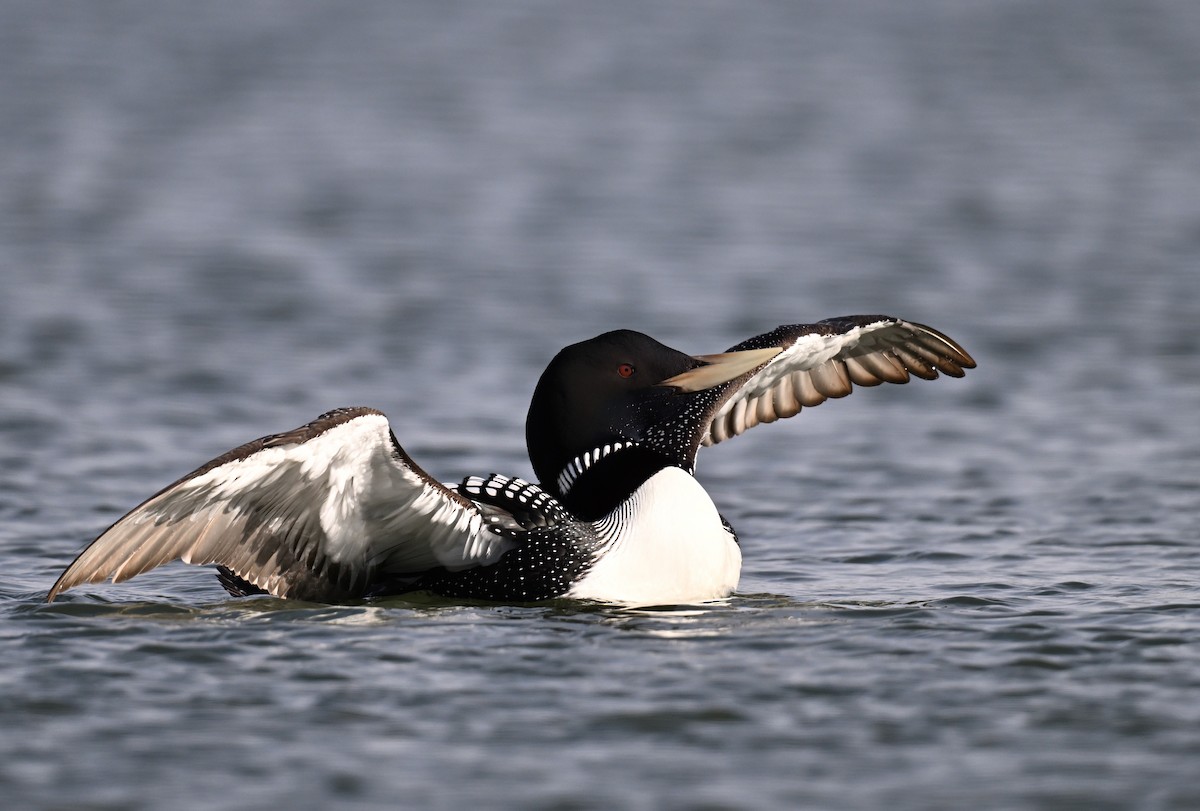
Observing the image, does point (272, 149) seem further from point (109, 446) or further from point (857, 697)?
point (857, 697)

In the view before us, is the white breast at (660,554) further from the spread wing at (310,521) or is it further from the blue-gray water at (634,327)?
the spread wing at (310,521)

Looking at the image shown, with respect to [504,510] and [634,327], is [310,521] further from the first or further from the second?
[634,327]

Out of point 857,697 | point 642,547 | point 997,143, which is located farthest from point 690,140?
point 857,697

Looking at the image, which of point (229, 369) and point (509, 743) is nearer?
point (509, 743)

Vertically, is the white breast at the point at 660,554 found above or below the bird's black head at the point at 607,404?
below

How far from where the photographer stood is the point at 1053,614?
533 cm

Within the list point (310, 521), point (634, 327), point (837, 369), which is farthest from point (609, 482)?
point (634, 327)

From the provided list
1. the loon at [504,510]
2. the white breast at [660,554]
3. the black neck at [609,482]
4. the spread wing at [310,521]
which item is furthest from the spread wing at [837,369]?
the spread wing at [310,521]

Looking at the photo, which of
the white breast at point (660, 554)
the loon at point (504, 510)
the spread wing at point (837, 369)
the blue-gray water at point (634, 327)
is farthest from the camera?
the spread wing at point (837, 369)

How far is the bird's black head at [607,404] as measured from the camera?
577 centimetres

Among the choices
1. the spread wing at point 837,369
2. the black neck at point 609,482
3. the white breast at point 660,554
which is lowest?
the white breast at point 660,554

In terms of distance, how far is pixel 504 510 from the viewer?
18.4 ft

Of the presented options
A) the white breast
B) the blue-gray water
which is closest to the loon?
the white breast

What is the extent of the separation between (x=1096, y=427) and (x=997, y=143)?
26.3 ft
